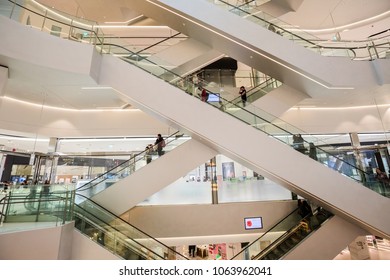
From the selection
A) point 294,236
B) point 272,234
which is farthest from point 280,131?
point 272,234

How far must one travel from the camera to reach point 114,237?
5539 mm

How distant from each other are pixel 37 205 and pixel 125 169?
2.82m

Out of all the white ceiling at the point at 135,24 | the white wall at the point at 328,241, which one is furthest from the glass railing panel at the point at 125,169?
the white wall at the point at 328,241

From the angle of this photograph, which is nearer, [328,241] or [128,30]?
[328,241]

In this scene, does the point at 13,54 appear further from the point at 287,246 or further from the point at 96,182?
the point at 287,246

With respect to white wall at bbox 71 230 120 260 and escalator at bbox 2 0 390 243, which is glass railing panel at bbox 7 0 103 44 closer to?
escalator at bbox 2 0 390 243

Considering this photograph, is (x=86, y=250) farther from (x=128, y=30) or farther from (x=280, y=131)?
(x=128, y=30)

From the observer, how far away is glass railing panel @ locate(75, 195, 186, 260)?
5.38m

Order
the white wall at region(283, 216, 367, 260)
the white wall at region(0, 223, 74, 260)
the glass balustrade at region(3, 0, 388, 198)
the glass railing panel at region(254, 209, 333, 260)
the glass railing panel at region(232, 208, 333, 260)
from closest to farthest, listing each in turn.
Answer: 1. the white wall at region(0, 223, 74, 260)
2. the glass balustrade at region(3, 0, 388, 198)
3. the white wall at region(283, 216, 367, 260)
4. the glass railing panel at region(232, 208, 333, 260)
5. the glass railing panel at region(254, 209, 333, 260)

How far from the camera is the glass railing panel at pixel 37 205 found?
4465 mm

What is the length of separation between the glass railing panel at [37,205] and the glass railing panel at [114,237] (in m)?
0.63

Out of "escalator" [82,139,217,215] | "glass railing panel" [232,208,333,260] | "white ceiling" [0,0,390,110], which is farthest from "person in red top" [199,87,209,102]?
"glass railing panel" [232,208,333,260]

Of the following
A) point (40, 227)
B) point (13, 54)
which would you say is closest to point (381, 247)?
point (40, 227)

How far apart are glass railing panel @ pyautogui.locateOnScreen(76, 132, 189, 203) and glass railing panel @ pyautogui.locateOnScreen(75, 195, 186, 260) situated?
90cm
